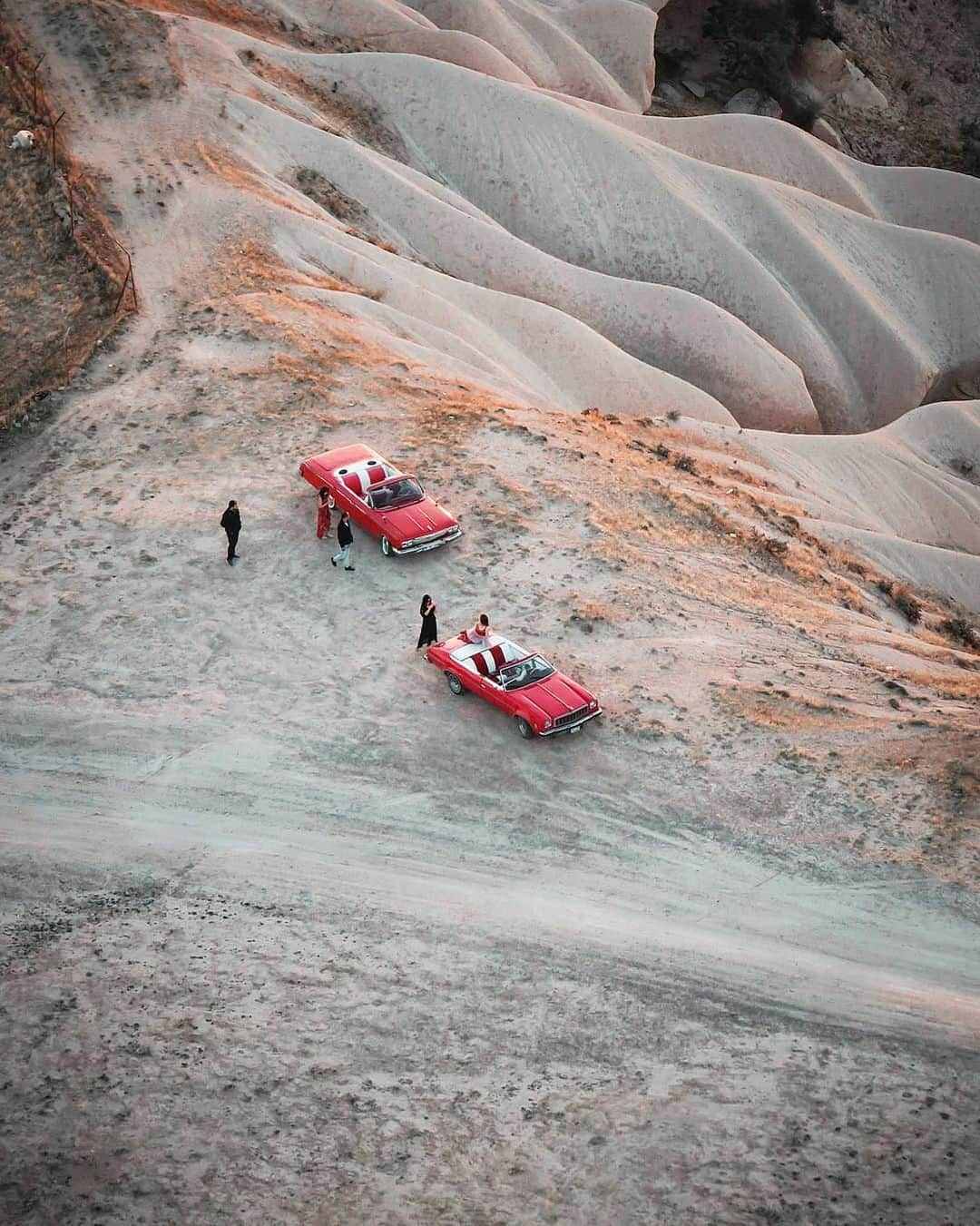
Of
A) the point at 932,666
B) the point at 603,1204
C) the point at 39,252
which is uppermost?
the point at 39,252

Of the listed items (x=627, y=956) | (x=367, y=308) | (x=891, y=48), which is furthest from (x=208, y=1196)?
(x=891, y=48)

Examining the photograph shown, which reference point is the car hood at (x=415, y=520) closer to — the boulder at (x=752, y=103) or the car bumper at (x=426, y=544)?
the car bumper at (x=426, y=544)

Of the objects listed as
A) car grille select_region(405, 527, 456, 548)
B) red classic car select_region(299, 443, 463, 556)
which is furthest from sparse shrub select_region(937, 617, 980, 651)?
car grille select_region(405, 527, 456, 548)

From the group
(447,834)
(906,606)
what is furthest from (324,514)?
(906,606)

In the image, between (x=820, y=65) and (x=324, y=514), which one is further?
(x=820, y=65)

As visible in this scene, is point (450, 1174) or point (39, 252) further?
point (39, 252)

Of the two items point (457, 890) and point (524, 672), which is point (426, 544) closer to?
point (524, 672)

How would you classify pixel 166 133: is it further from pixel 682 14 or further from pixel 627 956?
pixel 682 14
